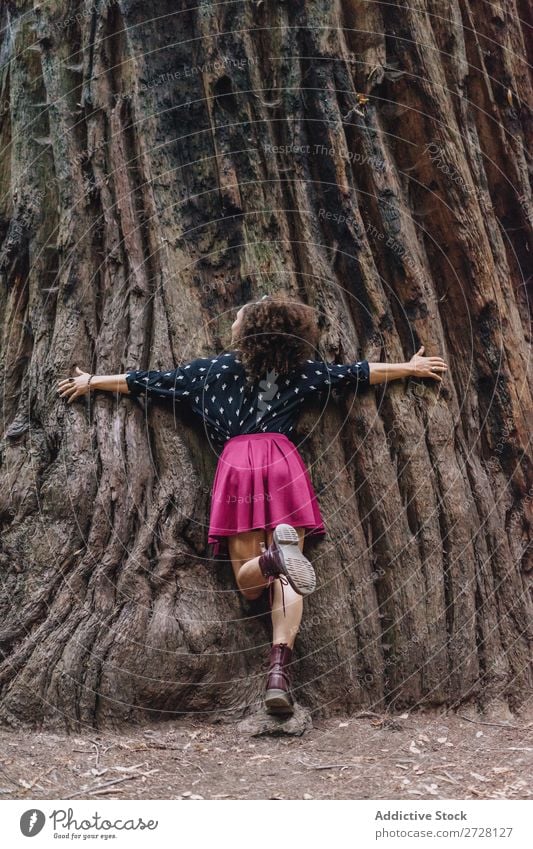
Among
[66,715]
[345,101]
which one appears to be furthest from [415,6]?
[66,715]

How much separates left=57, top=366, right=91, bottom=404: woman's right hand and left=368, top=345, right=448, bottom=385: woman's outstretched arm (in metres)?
1.69

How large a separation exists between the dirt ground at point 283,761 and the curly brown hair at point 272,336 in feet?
6.54

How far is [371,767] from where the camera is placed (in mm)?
3898

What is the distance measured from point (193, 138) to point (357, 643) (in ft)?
10.7

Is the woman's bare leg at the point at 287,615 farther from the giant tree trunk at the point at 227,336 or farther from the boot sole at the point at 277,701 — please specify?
the boot sole at the point at 277,701

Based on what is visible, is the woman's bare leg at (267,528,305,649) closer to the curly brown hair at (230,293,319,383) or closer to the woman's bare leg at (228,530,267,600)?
the woman's bare leg at (228,530,267,600)

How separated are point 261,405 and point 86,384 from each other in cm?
105

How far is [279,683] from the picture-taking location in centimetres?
416

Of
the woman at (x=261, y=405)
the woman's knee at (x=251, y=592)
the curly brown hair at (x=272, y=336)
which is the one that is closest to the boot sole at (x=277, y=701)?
the woman at (x=261, y=405)

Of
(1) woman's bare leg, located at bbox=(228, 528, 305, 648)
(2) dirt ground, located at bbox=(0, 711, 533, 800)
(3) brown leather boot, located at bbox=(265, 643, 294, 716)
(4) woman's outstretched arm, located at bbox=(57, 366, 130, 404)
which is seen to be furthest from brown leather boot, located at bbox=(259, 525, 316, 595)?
(4) woman's outstretched arm, located at bbox=(57, 366, 130, 404)

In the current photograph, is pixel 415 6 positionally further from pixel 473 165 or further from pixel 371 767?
pixel 371 767

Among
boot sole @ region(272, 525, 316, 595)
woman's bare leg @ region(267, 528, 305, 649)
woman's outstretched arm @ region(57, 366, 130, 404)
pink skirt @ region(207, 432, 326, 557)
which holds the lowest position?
woman's bare leg @ region(267, 528, 305, 649)

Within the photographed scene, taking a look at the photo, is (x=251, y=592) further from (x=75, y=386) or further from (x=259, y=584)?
(x=75, y=386)

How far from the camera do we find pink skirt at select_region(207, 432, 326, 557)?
4508 millimetres
